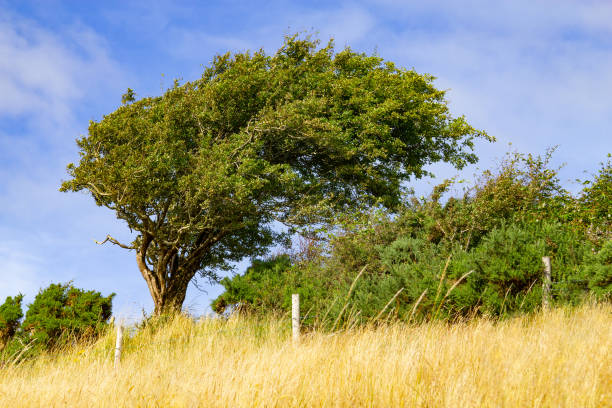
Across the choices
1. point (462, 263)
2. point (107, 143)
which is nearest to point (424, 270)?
point (462, 263)

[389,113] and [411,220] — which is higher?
[389,113]

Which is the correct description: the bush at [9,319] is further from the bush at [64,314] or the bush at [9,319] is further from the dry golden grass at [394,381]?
the dry golden grass at [394,381]

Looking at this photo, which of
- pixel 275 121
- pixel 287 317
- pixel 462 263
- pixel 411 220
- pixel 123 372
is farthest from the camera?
pixel 275 121

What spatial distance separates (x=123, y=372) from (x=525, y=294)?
7333 mm

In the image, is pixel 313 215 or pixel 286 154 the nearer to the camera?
pixel 313 215

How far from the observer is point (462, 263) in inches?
362

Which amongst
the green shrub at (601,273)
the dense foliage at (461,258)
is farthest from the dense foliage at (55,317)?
the green shrub at (601,273)

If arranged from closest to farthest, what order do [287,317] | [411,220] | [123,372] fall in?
[123,372], [287,317], [411,220]

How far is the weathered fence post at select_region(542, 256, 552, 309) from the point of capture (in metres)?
8.85

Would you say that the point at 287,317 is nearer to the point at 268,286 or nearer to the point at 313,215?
the point at 268,286

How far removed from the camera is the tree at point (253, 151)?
1334 cm

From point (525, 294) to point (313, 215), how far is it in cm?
660

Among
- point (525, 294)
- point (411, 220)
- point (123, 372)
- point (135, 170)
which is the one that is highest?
point (135, 170)

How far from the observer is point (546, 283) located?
29.8 ft
